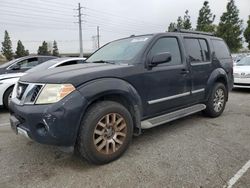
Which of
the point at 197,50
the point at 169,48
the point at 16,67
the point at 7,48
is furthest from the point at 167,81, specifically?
the point at 7,48

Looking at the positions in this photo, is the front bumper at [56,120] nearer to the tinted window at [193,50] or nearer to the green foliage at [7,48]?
the tinted window at [193,50]

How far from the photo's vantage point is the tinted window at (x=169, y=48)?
4119 mm

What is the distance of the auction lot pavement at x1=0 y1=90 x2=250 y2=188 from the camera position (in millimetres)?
2869

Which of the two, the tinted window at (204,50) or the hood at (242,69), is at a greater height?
the tinted window at (204,50)

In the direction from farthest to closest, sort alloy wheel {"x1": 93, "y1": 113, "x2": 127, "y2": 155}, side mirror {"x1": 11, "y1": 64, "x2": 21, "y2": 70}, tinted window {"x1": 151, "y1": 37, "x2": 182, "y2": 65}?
side mirror {"x1": 11, "y1": 64, "x2": 21, "y2": 70} < tinted window {"x1": 151, "y1": 37, "x2": 182, "y2": 65} < alloy wheel {"x1": 93, "y1": 113, "x2": 127, "y2": 155}

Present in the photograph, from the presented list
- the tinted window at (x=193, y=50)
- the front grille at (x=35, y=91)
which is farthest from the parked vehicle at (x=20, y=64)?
the tinted window at (x=193, y=50)

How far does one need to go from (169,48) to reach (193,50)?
28.9 inches

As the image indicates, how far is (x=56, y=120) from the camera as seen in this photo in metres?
2.87

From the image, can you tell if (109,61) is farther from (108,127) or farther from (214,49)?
(214,49)

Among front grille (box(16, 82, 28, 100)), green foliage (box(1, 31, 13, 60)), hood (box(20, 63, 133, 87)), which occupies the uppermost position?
hood (box(20, 63, 133, 87))

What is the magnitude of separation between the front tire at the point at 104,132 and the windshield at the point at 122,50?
38.7 inches

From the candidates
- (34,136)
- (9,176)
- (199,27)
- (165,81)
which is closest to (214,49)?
(165,81)

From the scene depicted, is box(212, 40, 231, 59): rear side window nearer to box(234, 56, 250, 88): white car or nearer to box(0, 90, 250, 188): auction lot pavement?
box(0, 90, 250, 188): auction lot pavement

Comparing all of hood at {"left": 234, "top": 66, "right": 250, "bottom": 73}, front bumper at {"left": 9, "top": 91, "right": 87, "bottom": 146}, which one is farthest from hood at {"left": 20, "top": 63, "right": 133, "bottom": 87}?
hood at {"left": 234, "top": 66, "right": 250, "bottom": 73}
